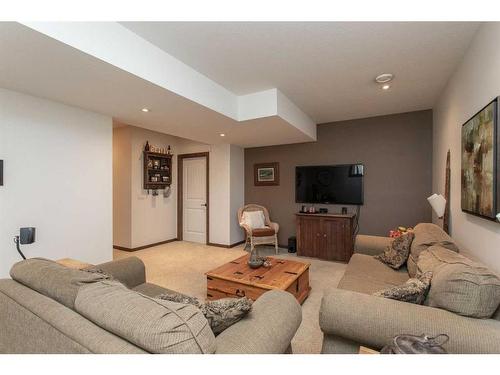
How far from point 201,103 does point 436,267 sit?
2.40 m

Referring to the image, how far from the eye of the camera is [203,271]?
344 cm

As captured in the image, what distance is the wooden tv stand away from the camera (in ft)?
12.6

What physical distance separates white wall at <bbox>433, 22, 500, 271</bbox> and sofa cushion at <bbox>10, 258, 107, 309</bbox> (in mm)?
2242

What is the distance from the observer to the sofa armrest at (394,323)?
98 cm

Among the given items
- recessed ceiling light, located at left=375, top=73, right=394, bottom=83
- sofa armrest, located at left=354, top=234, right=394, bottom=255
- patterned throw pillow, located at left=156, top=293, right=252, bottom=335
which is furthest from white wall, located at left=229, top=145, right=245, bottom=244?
patterned throw pillow, located at left=156, top=293, right=252, bottom=335

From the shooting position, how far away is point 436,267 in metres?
1.48

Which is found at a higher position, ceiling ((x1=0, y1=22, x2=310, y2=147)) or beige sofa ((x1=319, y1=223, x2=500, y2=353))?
ceiling ((x1=0, y1=22, x2=310, y2=147))

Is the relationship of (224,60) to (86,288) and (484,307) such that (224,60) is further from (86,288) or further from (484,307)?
(484,307)

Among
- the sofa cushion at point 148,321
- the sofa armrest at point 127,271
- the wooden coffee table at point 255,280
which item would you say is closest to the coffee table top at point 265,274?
the wooden coffee table at point 255,280

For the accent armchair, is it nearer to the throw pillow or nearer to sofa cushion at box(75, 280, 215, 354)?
the throw pillow

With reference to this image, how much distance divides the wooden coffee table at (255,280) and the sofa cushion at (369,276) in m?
0.49

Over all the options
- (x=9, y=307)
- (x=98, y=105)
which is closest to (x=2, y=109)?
(x=98, y=105)
